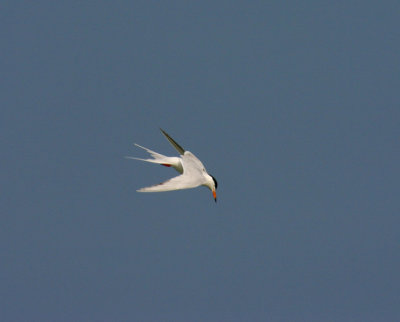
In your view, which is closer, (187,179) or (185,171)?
(187,179)

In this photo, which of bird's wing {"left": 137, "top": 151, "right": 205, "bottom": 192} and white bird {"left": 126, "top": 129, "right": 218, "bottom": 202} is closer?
bird's wing {"left": 137, "top": 151, "right": 205, "bottom": 192}

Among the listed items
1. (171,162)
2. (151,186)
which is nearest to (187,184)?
(151,186)

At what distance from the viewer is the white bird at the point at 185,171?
15014 millimetres

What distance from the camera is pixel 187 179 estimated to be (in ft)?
52.4

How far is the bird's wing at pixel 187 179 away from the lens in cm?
1424

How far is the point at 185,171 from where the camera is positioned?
1688cm

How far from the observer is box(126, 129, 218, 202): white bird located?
1501cm

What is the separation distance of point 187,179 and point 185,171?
91 centimetres

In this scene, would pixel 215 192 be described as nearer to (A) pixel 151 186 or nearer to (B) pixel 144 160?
(B) pixel 144 160

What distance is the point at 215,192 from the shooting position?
17500mm

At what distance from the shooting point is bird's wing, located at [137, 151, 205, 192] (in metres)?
14.2

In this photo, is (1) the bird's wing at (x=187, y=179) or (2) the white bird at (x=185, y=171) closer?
(1) the bird's wing at (x=187, y=179)

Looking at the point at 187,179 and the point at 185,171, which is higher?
the point at 185,171

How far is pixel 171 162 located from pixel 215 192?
1.62 metres
